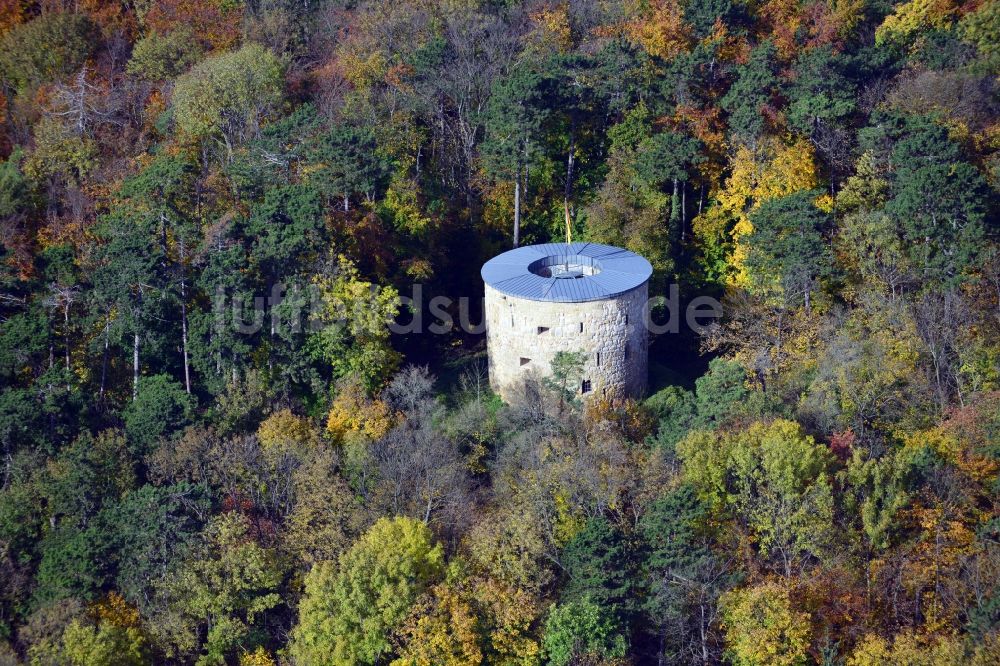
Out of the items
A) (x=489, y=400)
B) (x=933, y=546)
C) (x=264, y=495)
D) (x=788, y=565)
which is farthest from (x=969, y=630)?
(x=264, y=495)

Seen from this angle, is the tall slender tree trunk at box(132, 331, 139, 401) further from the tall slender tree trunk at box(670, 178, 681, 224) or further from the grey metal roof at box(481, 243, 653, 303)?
the tall slender tree trunk at box(670, 178, 681, 224)

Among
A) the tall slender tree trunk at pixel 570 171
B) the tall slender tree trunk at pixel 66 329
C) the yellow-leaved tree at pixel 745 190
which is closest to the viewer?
the tall slender tree trunk at pixel 66 329

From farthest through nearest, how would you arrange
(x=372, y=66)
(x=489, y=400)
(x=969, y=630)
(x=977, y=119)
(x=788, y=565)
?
(x=372, y=66), (x=977, y=119), (x=489, y=400), (x=788, y=565), (x=969, y=630)

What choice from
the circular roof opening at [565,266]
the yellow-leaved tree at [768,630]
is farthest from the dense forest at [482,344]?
the circular roof opening at [565,266]

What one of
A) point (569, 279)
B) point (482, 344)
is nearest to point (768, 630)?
point (569, 279)

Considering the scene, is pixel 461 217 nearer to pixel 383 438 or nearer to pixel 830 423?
pixel 383 438

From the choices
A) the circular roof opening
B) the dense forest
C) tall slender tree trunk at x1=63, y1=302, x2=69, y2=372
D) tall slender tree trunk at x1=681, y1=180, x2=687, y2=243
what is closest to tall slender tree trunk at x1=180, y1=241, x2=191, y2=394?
the dense forest

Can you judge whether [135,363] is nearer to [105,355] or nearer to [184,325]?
[105,355]

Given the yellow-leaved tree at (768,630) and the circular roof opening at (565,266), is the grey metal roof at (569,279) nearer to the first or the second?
the circular roof opening at (565,266)
